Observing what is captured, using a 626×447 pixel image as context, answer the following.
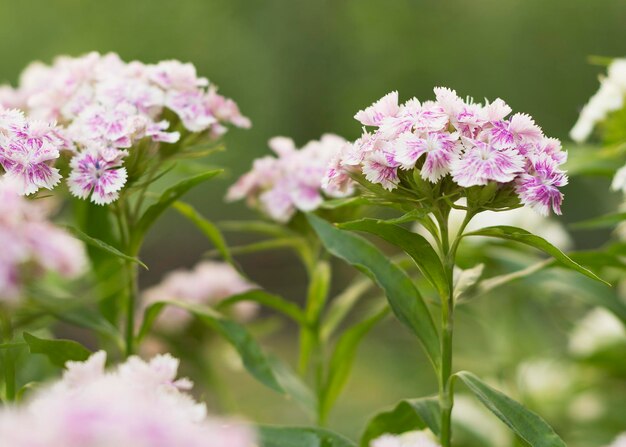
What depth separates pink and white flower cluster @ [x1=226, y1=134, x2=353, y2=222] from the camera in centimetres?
102

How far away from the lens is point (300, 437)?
79 cm

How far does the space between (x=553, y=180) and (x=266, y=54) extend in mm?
4029

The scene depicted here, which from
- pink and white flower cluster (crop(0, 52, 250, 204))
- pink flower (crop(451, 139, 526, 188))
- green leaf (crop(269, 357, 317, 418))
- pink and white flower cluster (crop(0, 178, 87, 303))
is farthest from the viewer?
green leaf (crop(269, 357, 317, 418))

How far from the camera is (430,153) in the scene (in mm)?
697

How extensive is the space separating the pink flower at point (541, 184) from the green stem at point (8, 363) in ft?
1.60

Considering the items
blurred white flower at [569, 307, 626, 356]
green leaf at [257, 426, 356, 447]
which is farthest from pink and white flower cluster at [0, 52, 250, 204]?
blurred white flower at [569, 307, 626, 356]

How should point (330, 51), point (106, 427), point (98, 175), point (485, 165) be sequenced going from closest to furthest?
point (106, 427), point (485, 165), point (98, 175), point (330, 51)

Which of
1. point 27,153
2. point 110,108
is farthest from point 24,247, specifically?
point 110,108

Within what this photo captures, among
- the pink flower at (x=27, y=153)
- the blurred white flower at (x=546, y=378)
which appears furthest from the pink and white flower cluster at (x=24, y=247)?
the blurred white flower at (x=546, y=378)

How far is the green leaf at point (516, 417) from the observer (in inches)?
29.0

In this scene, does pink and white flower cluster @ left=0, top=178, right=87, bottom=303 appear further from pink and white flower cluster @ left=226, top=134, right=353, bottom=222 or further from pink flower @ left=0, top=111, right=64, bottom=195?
pink and white flower cluster @ left=226, top=134, right=353, bottom=222

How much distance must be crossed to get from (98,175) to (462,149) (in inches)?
13.2

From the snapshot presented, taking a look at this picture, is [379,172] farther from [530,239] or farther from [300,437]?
[300,437]

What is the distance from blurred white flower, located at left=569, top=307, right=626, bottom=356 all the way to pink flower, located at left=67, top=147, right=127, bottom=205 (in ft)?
2.86
